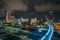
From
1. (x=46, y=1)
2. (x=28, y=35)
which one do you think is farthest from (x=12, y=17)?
(x=46, y=1)

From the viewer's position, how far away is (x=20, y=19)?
1.91m

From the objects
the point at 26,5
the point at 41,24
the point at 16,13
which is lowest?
the point at 41,24

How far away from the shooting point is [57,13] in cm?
192

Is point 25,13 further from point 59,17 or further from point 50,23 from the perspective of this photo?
point 59,17

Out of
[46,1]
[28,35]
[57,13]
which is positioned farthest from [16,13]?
[57,13]

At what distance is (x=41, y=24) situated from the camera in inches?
75.0

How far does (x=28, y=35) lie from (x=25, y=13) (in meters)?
0.35

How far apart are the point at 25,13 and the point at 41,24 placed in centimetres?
31

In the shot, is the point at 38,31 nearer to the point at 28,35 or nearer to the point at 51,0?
the point at 28,35

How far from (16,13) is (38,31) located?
452 millimetres

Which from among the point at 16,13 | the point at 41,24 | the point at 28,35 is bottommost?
the point at 28,35

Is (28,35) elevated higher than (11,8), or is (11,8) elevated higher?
(11,8)

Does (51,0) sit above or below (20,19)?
above

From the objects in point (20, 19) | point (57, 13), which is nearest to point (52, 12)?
point (57, 13)
